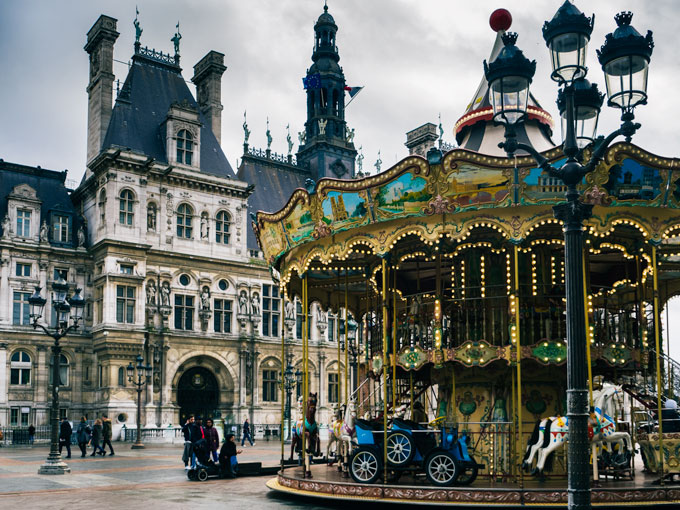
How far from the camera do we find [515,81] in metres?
9.02

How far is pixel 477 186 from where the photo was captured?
575 inches

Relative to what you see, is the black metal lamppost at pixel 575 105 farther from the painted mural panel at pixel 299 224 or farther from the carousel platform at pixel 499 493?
the painted mural panel at pixel 299 224

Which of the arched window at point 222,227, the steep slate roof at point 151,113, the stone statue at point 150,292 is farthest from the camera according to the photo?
the arched window at point 222,227

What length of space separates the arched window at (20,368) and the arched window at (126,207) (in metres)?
8.51

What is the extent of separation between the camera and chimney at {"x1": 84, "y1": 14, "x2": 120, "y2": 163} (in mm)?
46188

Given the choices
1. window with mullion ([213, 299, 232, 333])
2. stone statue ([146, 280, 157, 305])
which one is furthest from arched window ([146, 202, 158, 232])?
window with mullion ([213, 299, 232, 333])

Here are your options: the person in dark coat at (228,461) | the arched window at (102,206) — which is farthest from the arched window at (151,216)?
the person in dark coat at (228,461)

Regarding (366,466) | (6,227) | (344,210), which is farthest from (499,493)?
(6,227)

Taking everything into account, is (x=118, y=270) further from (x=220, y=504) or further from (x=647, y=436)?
(x=647, y=436)

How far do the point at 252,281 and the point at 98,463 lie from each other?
2301cm

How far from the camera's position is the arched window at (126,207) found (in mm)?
43000

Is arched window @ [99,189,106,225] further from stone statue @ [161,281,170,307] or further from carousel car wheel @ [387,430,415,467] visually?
carousel car wheel @ [387,430,415,467]

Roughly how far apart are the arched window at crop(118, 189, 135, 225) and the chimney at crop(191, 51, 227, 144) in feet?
29.5

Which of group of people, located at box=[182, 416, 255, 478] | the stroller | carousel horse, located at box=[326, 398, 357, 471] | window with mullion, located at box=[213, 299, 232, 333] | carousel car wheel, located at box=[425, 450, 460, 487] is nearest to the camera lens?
carousel car wheel, located at box=[425, 450, 460, 487]
